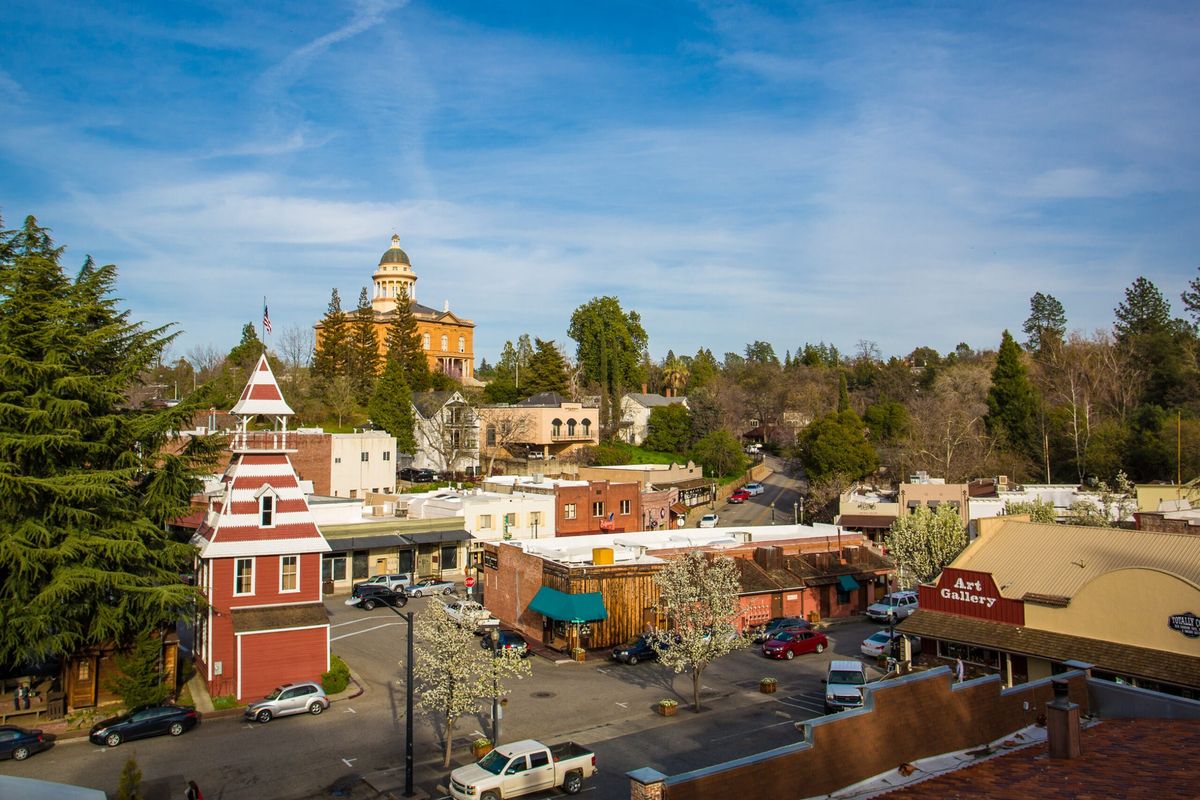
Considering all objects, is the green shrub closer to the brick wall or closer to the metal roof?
the brick wall

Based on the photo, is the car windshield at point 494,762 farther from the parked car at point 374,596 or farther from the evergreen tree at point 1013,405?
the evergreen tree at point 1013,405

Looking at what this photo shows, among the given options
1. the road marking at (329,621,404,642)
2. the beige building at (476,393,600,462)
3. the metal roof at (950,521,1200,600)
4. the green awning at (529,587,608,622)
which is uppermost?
the beige building at (476,393,600,462)

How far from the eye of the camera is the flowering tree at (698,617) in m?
29.8

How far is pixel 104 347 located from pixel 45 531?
283 inches

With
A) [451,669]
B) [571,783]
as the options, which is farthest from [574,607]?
[571,783]

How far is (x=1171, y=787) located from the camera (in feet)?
45.0

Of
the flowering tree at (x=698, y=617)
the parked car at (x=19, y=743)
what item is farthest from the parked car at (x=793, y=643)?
the parked car at (x=19, y=743)

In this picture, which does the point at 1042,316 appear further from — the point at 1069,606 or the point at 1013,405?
the point at 1069,606

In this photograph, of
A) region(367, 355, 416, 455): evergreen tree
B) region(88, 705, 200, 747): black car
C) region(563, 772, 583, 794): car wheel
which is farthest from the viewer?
region(367, 355, 416, 455): evergreen tree

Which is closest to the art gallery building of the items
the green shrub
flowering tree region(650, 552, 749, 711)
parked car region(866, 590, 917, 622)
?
flowering tree region(650, 552, 749, 711)

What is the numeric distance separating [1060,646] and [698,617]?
11.7 metres

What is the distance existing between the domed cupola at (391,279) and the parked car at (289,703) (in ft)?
304

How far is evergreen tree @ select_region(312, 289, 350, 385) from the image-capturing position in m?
98.1

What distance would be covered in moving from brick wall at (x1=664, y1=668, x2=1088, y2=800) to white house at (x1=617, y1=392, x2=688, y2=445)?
85025 mm
